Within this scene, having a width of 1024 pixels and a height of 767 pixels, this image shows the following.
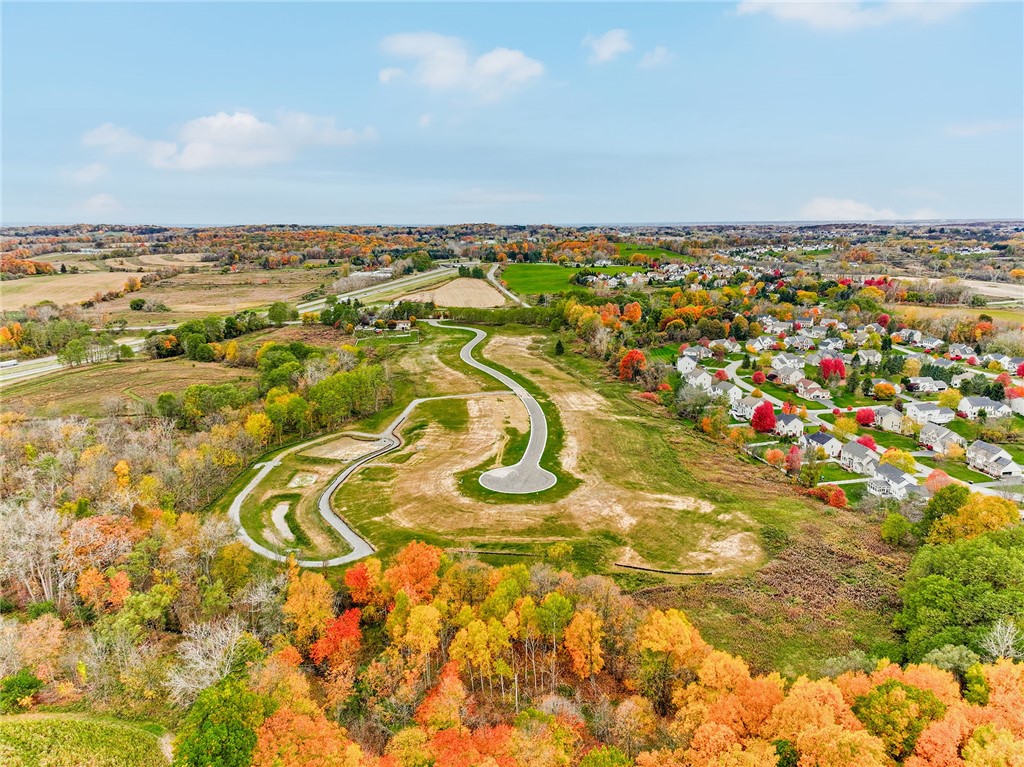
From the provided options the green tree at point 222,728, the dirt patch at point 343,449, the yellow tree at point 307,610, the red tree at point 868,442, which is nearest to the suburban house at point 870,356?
the red tree at point 868,442

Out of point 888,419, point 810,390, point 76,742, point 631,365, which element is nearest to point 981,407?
point 888,419

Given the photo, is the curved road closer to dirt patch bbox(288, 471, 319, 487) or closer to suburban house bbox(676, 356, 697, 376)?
dirt patch bbox(288, 471, 319, 487)

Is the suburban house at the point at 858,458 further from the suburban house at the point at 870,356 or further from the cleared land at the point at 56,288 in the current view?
the cleared land at the point at 56,288

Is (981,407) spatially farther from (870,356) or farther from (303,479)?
(303,479)

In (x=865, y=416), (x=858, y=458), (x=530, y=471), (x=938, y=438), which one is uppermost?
(x=865, y=416)

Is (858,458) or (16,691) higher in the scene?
(858,458)

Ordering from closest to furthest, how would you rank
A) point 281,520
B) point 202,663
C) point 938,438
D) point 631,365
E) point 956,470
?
point 202,663
point 281,520
point 956,470
point 938,438
point 631,365

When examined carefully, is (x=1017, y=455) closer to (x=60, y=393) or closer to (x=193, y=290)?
(x=60, y=393)
